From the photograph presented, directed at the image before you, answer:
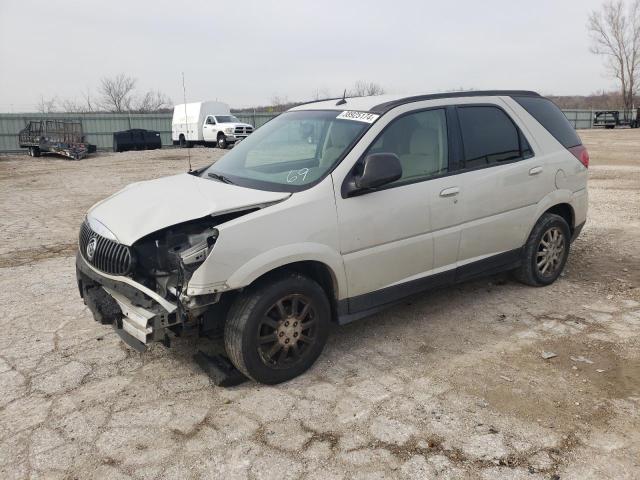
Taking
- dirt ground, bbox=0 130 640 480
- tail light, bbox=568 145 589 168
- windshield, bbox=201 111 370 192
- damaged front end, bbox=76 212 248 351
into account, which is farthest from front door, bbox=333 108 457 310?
tail light, bbox=568 145 589 168

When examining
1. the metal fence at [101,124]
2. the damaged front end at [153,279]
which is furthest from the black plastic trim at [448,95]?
the metal fence at [101,124]

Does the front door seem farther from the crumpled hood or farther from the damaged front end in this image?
the damaged front end

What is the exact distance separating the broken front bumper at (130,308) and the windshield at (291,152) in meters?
1.06

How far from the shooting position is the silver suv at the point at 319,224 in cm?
327

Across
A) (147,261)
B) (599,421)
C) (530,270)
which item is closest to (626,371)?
(599,421)

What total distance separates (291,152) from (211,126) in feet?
88.2

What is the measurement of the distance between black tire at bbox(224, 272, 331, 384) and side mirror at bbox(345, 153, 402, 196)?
0.73m

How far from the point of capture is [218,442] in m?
2.94

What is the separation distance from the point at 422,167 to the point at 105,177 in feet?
46.7

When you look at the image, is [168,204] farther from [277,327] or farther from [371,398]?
[371,398]

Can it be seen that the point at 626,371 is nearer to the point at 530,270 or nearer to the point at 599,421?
the point at 599,421

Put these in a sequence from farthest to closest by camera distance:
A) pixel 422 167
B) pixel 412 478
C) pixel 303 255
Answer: pixel 422 167, pixel 303 255, pixel 412 478

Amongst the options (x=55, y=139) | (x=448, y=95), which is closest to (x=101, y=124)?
(x=55, y=139)

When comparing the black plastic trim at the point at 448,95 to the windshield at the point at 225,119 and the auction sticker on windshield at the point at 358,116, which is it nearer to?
the auction sticker on windshield at the point at 358,116
